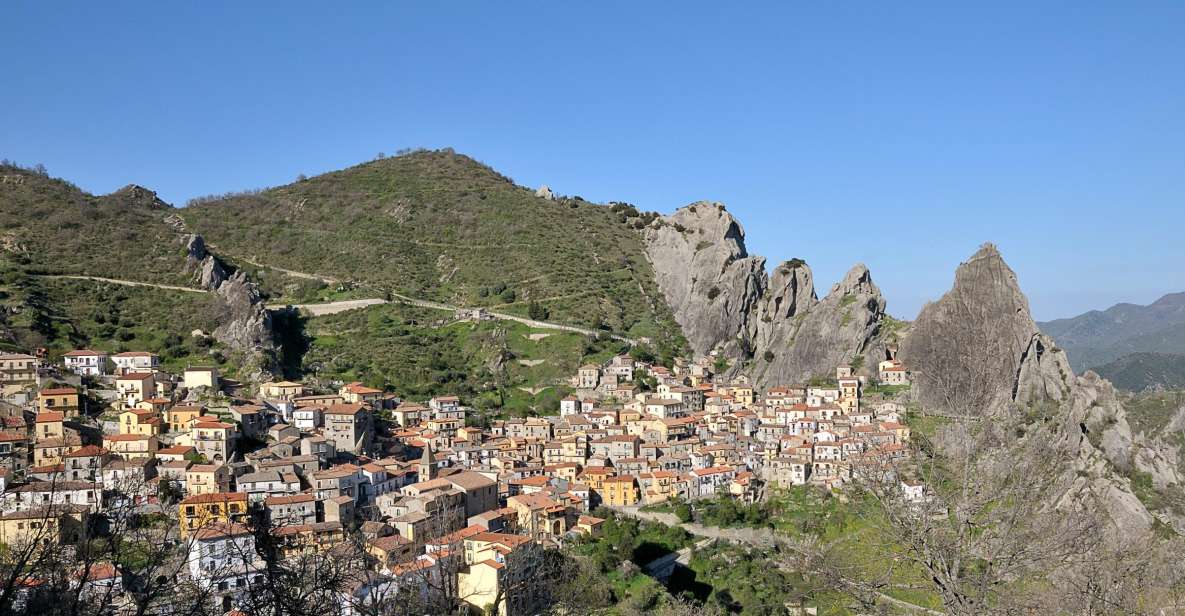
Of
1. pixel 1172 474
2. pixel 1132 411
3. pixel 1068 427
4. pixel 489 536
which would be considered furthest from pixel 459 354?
pixel 1132 411

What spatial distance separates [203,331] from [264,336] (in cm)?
361

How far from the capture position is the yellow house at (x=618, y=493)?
39.6m

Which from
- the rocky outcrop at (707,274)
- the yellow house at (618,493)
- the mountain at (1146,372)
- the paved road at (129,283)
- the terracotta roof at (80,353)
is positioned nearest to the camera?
the yellow house at (618,493)

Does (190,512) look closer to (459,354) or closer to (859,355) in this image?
(459,354)

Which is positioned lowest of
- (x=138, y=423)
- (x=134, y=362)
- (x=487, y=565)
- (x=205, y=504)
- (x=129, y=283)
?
(x=487, y=565)

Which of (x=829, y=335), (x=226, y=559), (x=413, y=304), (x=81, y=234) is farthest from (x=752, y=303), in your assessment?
(x=226, y=559)

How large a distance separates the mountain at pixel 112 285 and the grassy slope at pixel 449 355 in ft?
18.5

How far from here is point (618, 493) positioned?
39656mm

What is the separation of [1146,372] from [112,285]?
588 ft

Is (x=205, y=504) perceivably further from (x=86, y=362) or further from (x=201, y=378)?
(x=86, y=362)

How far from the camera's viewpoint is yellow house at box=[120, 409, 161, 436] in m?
35.2

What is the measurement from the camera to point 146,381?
38719mm

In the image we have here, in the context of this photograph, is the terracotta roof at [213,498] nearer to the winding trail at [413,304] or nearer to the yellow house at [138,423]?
the yellow house at [138,423]

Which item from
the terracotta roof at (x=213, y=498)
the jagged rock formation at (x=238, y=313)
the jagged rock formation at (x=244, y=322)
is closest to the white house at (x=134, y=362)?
the jagged rock formation at (x=238, y=313)
